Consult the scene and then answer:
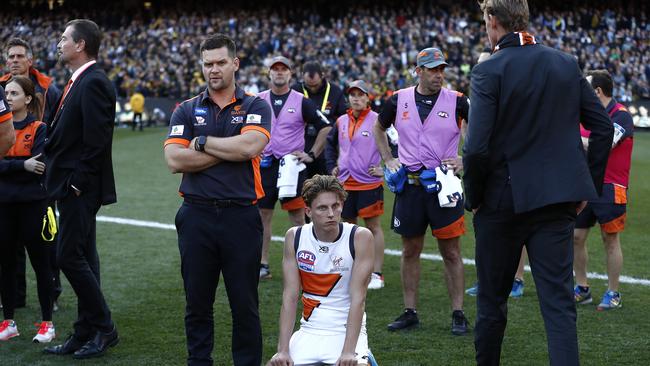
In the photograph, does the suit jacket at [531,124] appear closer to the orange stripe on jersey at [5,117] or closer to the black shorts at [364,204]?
the orange stripe on jersey at [5,117]

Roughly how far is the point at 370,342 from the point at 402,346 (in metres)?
0.26

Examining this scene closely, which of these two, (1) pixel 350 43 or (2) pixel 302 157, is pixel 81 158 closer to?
(2) pixel 302 157

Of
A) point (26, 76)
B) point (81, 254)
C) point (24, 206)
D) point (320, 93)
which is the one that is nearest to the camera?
point (81, 254)

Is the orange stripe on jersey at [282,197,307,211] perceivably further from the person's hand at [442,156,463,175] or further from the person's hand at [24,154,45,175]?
the person's hand at [24,154,45,175]

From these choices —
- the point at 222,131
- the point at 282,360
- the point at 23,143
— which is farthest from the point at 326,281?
the point at 23,143

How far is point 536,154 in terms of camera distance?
14.5 feet

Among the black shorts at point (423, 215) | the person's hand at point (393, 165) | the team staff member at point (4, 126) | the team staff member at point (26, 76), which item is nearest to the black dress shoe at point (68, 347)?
the team staff member at point (26, 76)

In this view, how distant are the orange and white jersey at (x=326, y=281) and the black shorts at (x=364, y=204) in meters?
3.51

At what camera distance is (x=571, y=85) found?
14.6ft

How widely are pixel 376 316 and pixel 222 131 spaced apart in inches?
107

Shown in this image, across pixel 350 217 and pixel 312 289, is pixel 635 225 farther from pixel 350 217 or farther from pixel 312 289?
pixel 312 289

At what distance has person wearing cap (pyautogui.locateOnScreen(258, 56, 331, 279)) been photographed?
8938 mm

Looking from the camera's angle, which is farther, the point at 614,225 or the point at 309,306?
the point at 614,225

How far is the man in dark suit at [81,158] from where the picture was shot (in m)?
5.88
